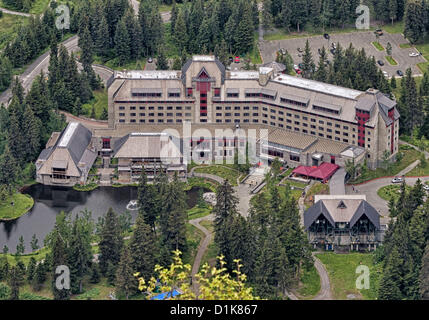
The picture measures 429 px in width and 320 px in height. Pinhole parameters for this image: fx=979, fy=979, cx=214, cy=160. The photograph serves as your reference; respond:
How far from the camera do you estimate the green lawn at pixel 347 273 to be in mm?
172125

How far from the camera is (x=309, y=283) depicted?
577 feet

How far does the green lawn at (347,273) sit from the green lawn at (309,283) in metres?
2.70

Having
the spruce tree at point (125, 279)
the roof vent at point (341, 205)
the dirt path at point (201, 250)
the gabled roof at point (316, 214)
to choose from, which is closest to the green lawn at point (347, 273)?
the gabled roof at point (316, 214)

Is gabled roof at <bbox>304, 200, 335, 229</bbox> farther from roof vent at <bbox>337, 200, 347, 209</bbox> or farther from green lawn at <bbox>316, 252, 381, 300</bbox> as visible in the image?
green lawn at <bbox>316, 252, 381, 300</bbox>

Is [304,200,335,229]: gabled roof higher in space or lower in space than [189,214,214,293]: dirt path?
higher

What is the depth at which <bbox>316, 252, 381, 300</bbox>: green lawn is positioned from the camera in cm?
17212

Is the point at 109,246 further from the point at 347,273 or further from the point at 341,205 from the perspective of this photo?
the point at 341,205

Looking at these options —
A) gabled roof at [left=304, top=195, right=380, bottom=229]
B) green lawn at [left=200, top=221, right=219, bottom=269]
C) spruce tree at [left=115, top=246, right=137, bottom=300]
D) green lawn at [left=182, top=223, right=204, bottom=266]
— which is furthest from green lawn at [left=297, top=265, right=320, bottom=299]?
spruce tree at [left=115, top=246, right=137, bottom=300]

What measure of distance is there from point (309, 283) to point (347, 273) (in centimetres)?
802

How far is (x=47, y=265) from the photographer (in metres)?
177

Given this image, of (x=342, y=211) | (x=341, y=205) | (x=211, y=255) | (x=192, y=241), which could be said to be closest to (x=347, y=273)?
(x=342, y=211)

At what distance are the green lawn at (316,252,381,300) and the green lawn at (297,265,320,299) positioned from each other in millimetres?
2703
